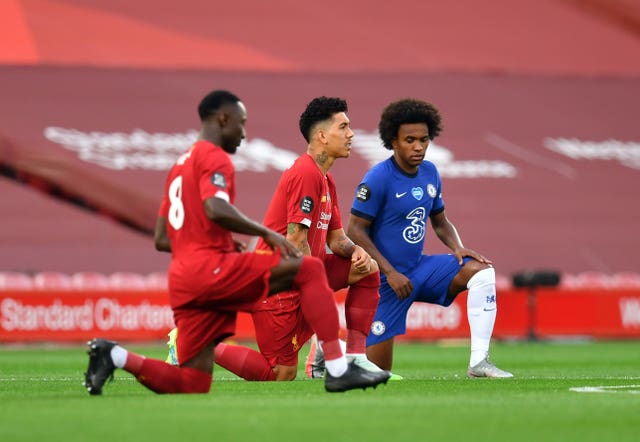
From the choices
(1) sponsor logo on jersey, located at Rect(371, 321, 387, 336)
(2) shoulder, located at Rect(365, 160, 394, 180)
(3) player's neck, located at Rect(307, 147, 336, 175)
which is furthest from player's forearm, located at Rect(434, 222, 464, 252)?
(3) player's neck, located at Rect(307, 147, 336, 175)

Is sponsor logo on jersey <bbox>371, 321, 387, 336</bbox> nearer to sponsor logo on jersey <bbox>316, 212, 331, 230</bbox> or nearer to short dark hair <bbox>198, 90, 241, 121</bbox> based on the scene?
sponsor logo on jersey <bbox>316, 212, 331, 230</bbox>

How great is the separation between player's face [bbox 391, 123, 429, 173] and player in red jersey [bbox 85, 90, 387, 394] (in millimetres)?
3116

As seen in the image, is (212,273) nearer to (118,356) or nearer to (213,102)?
(118,356)

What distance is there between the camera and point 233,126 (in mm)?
7980

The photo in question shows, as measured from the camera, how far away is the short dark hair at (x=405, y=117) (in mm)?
11195

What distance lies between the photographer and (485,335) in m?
10.7

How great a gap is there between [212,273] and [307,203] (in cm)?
206

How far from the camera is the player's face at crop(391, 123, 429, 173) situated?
10.9 m

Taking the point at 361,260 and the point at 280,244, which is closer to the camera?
the point at 280,244

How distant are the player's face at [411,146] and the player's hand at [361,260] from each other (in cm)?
131

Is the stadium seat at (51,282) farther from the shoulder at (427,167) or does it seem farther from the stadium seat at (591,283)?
the shoulder at (427,167)

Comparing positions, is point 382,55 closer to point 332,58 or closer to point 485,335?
point 332,58

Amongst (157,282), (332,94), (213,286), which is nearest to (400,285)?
(213,286)

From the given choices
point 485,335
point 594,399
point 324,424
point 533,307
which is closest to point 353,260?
point 485,335
